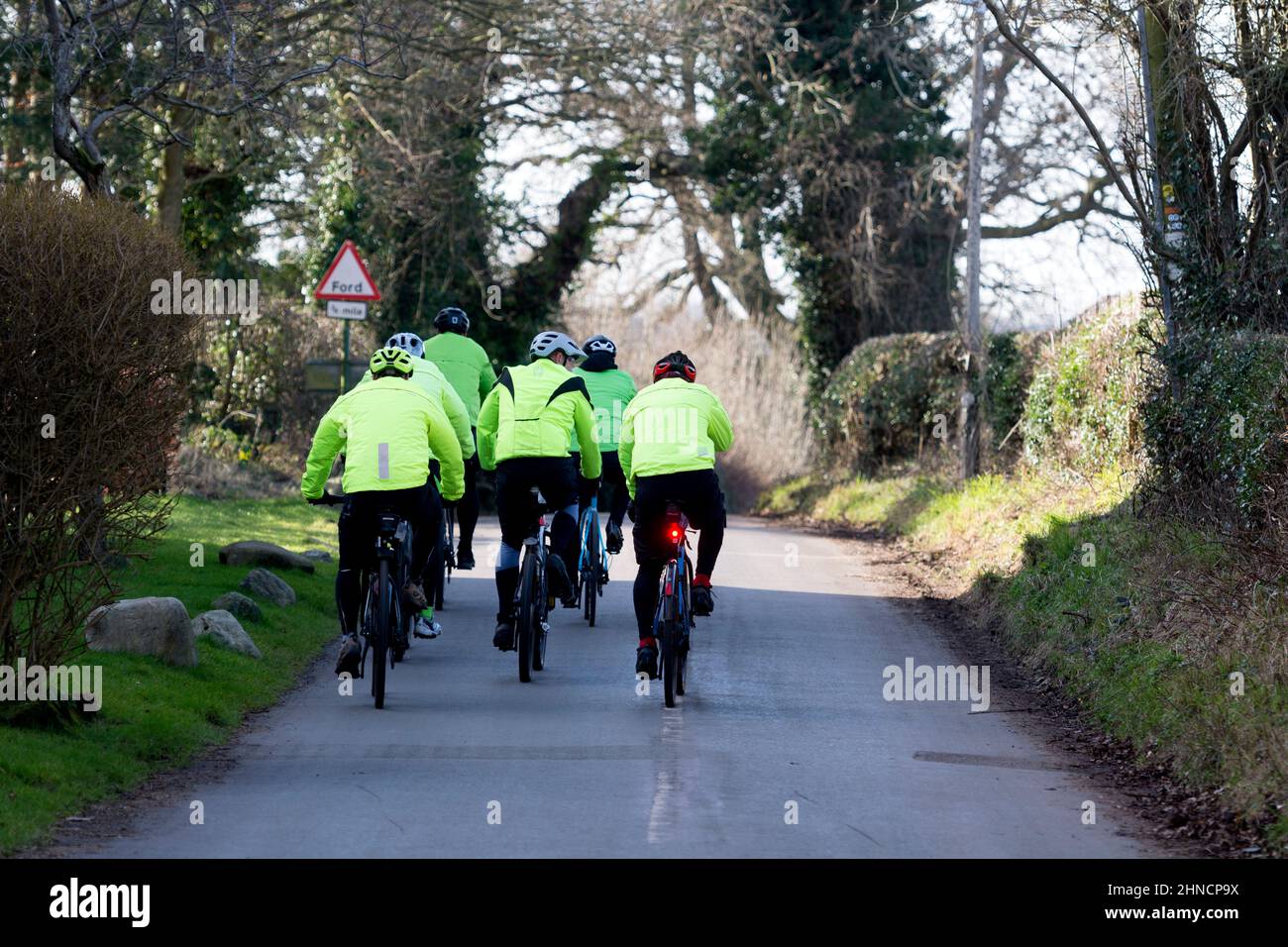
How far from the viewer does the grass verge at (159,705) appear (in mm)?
7875

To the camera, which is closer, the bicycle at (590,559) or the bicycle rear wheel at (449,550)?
the bicycle at (590,559)

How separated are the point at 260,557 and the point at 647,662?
579 centimetres

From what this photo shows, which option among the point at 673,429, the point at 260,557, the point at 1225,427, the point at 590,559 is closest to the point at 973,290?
the point at 1225,427

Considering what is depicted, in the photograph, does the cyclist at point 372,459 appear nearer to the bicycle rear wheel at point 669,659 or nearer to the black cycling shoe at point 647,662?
the black cycling shoe at point 647,662

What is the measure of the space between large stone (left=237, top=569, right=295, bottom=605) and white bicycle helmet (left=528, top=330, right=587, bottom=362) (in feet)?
10.2

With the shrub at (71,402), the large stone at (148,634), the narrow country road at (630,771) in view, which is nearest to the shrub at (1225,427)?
the narrow country road at (630,771)

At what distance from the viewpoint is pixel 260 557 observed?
15328 millimetres

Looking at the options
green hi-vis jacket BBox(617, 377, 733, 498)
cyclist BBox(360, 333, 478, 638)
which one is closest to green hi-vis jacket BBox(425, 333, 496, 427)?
cyclist BBox(360, 333, 478, 638)

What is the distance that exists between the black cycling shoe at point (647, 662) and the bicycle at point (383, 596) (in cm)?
140

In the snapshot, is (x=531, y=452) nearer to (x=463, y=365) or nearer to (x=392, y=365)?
(x=392, y=365)

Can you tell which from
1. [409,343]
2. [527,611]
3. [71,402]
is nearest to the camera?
[71,402]

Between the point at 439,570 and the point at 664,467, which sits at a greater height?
the point at 664,467

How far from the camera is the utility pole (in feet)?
79.9

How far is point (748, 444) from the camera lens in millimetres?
37500
